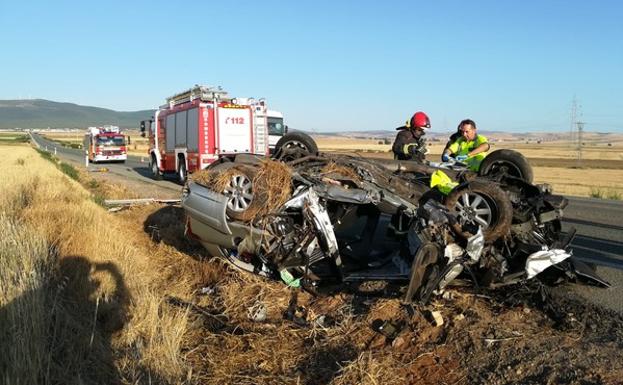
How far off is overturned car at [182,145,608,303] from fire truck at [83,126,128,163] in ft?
94.4

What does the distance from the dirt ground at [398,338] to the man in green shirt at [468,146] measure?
2.43 meters

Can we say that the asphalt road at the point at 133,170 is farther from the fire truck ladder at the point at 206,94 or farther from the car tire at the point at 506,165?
the car tire at the point at 506,165

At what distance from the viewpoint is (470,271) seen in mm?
4453

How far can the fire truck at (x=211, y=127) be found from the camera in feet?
52.7

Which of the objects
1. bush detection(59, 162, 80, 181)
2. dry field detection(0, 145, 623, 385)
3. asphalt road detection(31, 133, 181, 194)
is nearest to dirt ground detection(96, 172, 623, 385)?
dry field detection(0, 145, 623, 385)

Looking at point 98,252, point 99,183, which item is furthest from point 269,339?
point 99,183

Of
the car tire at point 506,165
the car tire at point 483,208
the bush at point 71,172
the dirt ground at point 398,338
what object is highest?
the car tire at point 506,165

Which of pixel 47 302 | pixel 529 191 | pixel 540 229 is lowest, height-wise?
pixel 47 302

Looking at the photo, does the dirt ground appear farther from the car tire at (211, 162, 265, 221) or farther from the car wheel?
the car tire at (211, 162, 265, 221)

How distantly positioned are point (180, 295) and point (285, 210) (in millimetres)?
1537

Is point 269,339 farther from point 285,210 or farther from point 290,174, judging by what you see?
point 290,174

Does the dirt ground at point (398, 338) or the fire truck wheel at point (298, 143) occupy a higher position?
the fire truck wheel at point (298, 143)

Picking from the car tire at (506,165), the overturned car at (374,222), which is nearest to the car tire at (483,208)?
the overturned car at (374,222)

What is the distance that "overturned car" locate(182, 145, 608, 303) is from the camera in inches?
174
